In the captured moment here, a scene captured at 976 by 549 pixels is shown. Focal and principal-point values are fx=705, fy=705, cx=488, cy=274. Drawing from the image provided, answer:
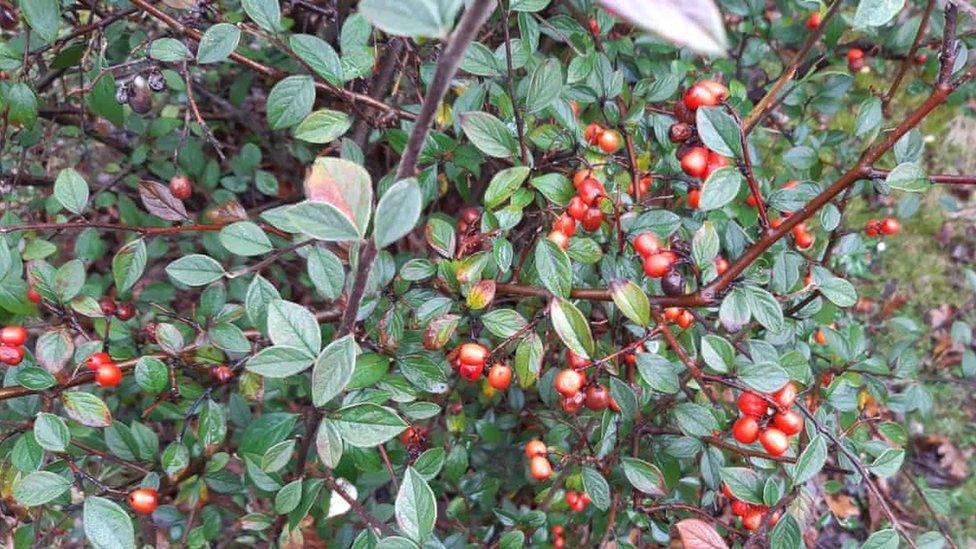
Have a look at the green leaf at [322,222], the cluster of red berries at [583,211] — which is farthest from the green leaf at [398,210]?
the cluster of red berries at [583,211]

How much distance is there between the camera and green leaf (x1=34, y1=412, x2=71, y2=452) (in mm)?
1081

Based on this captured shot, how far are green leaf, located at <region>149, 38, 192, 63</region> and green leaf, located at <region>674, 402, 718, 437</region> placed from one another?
105 centimetres

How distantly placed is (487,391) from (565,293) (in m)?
0.54

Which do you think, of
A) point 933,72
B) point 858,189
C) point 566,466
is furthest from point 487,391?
point 933,72

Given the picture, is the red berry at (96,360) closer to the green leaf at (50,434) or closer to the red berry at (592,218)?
the green leaf at (50,434)

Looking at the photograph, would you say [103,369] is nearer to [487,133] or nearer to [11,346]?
[11,346]

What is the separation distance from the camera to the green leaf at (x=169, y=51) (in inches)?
47.4

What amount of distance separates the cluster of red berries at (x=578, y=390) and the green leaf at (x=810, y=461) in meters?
0.33

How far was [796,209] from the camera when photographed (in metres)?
1.26

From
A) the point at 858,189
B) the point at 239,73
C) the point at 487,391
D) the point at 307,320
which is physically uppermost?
the point at 858,189

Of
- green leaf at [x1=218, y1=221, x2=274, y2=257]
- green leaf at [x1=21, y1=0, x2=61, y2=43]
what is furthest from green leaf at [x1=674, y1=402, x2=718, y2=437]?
green leaf at [x1=21, y1=0, x2=61, y2=43]

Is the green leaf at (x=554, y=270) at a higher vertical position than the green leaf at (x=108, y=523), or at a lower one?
higher

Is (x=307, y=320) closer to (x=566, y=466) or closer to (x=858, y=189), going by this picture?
(x=566, y=466)

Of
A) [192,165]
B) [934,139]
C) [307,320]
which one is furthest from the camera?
[934,139]
